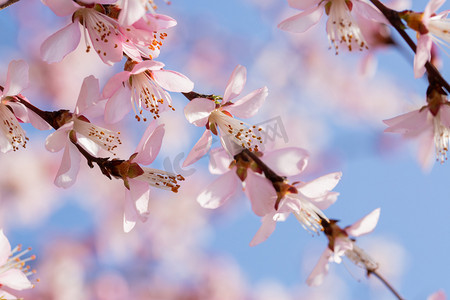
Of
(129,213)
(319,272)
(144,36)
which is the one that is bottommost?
(319,272)

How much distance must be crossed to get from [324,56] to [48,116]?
5.08 m

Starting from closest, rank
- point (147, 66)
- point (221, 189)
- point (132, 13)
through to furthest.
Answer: point (132, 13) < point (147, 66) < point (221, 189)

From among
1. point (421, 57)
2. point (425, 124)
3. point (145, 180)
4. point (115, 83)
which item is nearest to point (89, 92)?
point (115, 83)

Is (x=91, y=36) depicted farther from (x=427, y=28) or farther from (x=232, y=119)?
(x=427, y=28)

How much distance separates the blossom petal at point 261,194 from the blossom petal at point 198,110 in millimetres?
262

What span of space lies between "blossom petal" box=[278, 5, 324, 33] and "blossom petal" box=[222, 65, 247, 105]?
0.54ft

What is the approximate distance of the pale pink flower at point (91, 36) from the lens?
3.92ft

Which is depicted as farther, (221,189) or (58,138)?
(221,189)

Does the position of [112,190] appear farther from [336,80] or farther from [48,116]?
[48,116]

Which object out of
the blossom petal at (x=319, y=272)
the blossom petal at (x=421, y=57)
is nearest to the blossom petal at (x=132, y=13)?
the blossom petal at (x=421, y=57)

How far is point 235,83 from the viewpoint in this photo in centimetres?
128

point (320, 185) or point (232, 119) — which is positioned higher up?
point (232, 119)

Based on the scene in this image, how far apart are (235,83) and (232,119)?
11cm

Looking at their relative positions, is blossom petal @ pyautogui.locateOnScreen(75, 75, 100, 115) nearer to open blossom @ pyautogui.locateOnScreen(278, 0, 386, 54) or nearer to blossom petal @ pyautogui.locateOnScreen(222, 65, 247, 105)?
blossom petal @ pyautogui.locateOnScreen(222, 65, 247, 105)
